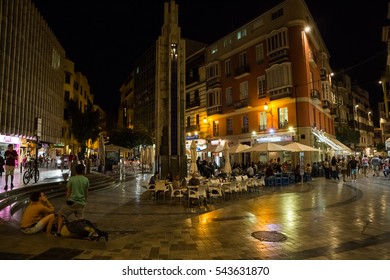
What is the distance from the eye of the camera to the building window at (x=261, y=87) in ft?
93.3

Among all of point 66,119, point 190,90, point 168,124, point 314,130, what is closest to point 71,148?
point 66,119

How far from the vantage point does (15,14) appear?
2466 centimetres

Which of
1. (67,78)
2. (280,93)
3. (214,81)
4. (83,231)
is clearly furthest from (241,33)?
(67,78)

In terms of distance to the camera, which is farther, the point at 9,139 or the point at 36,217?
the point at 9,139

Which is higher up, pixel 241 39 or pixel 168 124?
pixel 241 39

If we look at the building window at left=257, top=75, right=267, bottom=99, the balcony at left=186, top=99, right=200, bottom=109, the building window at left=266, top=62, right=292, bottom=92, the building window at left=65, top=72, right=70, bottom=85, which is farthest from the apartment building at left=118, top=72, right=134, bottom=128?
the building window at left=266, top=62, right=292, bottom=92

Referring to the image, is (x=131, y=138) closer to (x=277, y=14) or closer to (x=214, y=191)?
(x=277, y=14)

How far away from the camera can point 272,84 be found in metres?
27.3

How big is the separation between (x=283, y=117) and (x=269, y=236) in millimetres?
22071

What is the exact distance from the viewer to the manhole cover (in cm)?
613

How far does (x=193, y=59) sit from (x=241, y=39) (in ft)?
30.4

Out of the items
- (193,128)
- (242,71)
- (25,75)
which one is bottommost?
(193,128)

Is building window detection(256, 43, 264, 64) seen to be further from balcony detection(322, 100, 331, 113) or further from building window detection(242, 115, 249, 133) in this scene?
balcony detection(322, 100, 331, 113)
